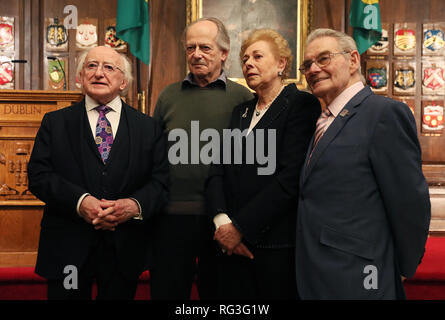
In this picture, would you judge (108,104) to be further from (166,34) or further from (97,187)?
(166,34)

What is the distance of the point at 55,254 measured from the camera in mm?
1850

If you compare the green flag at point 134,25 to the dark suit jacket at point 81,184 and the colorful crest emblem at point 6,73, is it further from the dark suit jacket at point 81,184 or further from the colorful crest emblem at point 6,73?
the dark suit jacket at point 81,184

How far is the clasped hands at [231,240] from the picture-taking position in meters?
1.82

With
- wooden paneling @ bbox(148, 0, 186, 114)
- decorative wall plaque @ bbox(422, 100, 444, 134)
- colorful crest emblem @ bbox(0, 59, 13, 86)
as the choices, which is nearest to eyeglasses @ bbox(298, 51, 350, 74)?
wooden paneling @ bbox(148, 0, 186, 114)

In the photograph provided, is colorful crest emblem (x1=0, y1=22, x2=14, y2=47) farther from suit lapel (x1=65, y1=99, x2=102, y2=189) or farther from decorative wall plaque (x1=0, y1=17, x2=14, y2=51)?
suit lapel (x1=65, y1=99, x2=102, y2=189)

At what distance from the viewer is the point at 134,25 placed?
462 centimetres

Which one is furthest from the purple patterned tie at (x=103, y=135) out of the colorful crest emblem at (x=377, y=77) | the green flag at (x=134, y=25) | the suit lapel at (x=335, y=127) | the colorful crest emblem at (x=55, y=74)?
the colorful crest emblem at (x=377, y=77)

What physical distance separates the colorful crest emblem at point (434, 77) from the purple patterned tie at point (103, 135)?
4.52m

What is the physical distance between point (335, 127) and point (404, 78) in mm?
4119

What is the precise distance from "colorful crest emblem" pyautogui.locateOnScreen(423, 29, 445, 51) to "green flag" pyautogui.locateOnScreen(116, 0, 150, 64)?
3316 millimetres

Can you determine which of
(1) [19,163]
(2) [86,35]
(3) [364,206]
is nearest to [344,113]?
(3) [364,206]

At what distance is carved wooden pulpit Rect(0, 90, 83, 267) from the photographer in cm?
339

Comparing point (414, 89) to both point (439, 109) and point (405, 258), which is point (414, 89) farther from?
point (405, 258)

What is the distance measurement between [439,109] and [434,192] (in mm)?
1035
